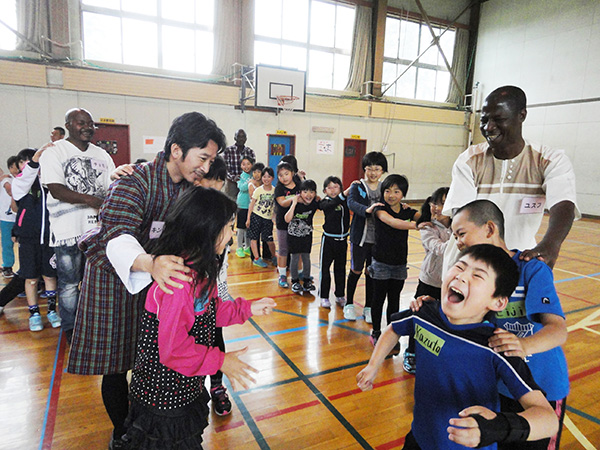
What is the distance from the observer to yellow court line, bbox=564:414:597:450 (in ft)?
7.32

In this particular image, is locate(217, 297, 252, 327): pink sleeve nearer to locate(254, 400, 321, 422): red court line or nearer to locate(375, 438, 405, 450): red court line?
locate(254, 400, 321, 422): red court line

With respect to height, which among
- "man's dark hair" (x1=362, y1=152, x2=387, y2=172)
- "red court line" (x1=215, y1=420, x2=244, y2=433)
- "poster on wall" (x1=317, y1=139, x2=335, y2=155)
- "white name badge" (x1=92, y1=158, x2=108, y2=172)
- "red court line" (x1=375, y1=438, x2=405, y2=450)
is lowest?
"red court line" (x1=215, y1=420, x2=244, y2=433)

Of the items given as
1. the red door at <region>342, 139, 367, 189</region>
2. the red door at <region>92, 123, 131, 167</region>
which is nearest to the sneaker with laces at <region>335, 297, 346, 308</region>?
the red door at <region>92, 123, 131, 167</region>

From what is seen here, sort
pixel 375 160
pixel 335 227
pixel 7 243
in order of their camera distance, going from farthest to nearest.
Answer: pixel 7 243 → pixel 335 227 → pixel 375 160

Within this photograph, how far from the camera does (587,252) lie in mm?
7770

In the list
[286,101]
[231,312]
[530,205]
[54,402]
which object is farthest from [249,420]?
[286,101]

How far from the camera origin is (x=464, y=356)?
4.08 feet

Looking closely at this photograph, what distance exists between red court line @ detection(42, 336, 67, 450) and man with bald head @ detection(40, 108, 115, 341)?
0.80 feet

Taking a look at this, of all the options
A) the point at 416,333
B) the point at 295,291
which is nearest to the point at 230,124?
the point at 295,291

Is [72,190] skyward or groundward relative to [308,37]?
groundward

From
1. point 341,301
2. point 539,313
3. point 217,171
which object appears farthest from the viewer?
point 341,301

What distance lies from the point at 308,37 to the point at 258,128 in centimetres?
354

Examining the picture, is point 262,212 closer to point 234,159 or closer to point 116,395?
point 234,159

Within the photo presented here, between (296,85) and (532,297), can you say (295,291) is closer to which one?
(532,297)
